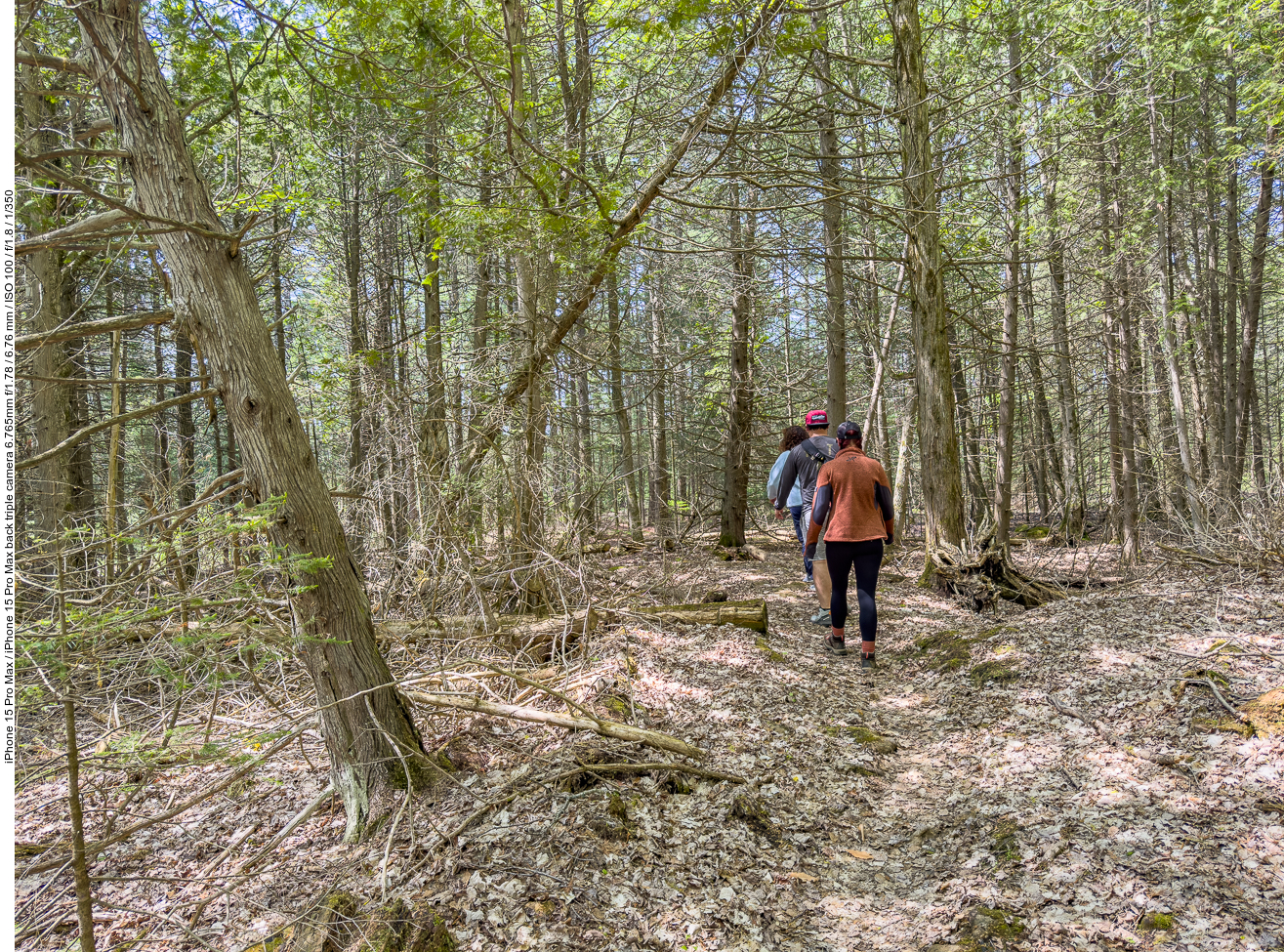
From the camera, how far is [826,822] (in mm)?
3549

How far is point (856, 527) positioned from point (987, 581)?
7.40 ft

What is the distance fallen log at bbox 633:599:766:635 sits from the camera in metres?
6.50

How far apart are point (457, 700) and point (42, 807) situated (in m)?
2.91

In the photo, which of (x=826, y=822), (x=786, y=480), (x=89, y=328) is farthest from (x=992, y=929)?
(x=786, y=480)

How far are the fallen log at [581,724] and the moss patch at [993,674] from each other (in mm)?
2384

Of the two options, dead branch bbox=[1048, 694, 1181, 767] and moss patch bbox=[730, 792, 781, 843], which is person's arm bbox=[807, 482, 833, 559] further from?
moss patch bbox=[730, 792, 781, 843]

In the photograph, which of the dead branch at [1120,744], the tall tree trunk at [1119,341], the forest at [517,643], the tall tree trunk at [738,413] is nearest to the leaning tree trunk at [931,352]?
the forest at [517,643]

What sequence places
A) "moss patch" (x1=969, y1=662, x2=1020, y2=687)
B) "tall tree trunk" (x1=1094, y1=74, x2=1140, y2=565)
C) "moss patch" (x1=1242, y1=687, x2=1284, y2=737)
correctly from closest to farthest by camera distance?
"moss patch" (x1=1242, y1=687, x2=1284, y2=737) → "moss patch" (x1=969, y1=662, x2=1020, y2=687) → "tall tree trunk" (x1=1094, y1=74, x2=1140, y2=565)

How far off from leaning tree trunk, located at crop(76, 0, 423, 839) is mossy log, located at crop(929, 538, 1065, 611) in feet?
19.4

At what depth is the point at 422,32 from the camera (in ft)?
18.5

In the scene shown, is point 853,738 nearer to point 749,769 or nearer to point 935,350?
point 749,769

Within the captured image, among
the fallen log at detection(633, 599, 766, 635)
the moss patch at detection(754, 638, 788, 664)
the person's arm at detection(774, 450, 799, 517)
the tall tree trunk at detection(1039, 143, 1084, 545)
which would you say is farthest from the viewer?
the tall tree trunk at detection(1039, 143, 1084, 545)

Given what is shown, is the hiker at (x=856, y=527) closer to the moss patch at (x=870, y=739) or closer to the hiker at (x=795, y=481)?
the moss patch at (x=870, y=739)

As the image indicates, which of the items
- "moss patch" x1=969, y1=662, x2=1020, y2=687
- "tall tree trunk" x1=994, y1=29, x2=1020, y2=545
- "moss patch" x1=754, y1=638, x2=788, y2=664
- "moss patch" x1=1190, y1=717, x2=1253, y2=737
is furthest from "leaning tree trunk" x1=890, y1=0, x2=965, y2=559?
"moss patch" x1=1190, y1=717, x2=1253, y2=737
